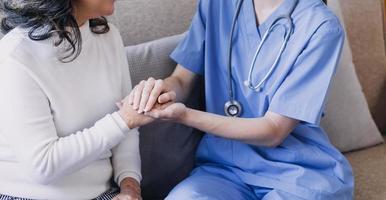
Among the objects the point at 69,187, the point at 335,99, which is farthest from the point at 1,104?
the point at 335,99

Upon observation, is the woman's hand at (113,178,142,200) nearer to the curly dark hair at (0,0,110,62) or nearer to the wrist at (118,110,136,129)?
the wrist at (118,110,136,129)

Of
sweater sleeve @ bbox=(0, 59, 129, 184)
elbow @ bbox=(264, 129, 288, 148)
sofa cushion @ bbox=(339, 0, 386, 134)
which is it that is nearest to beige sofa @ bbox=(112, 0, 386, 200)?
sofa cushion @ bbox=(339, 0, 386, 134)

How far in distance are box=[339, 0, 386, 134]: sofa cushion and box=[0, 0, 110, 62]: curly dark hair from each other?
3.47 ft

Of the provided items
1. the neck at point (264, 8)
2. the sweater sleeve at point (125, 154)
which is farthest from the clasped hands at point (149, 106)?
the neck at point (264, 8)

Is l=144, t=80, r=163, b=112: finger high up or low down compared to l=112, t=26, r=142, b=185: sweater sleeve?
up

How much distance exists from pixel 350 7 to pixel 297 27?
0.68m

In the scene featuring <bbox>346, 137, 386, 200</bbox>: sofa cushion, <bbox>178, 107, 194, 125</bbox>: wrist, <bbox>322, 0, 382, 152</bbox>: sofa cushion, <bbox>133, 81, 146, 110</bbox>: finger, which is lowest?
<bbox>346, 137, 386, 200</bbox>: sofa cushion

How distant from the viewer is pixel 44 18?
1.13m

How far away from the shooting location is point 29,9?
1.12m

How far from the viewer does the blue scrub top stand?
123 centimetres

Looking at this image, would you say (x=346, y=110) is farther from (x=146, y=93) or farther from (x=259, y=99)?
(x=146, y=93)

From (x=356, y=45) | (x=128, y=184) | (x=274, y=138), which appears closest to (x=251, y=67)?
(x=274, y=138)

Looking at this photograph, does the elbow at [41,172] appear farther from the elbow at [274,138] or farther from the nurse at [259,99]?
the elbow at [274,138]

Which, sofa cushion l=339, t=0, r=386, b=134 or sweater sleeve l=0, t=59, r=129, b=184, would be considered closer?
sweater sleeve l=0, t=59, r=129, b=184
